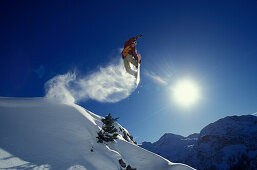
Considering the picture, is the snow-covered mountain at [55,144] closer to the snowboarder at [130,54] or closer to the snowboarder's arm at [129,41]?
the snowboarder at [130,54]

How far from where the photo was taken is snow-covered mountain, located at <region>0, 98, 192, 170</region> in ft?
34.1

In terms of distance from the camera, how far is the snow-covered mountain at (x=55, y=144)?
1040cm

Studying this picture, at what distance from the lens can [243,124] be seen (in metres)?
192

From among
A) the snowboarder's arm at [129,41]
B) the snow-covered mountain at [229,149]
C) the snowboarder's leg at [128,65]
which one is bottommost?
the snowboarder's leg at [128,65]

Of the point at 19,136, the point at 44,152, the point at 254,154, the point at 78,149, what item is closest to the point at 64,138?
the point at 78,149

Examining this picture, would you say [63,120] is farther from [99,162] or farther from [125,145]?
[125,145]

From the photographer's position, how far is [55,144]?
12.9m

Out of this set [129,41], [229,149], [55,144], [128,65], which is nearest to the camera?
[55,144]

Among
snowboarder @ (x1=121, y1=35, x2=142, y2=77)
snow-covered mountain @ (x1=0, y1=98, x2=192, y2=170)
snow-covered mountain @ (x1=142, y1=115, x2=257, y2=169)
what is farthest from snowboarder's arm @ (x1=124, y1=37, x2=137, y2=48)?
snow-covered mountain @ (x1=142, y1=115, x2=257, y2=169)

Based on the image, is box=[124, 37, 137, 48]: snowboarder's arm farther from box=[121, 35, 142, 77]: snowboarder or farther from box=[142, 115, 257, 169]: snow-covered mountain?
box=[142, 115, 257, 169]: snow-covered mountain

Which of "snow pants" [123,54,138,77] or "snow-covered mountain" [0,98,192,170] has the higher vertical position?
"snow pants" [123,54,138,77]

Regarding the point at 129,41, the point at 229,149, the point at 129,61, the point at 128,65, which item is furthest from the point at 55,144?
the point at 229,149

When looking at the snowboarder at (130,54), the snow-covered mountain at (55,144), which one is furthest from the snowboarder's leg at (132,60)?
the snow-covered mountain at (55,144)

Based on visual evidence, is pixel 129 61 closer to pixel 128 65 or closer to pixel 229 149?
pixel 128 65
